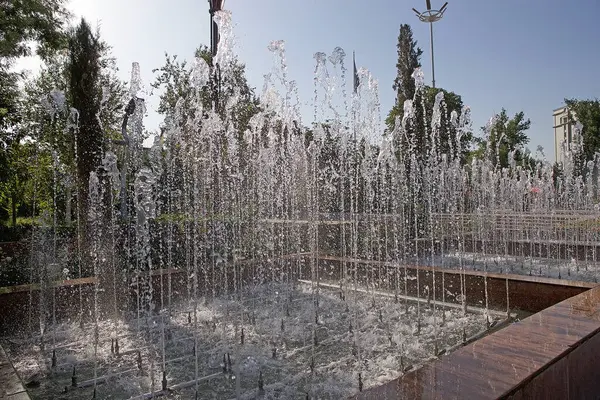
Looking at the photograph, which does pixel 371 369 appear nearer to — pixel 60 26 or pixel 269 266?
pixel 269 266

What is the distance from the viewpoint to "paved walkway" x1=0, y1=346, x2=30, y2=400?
255 centimetres

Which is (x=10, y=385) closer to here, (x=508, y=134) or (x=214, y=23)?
(x=214, y=23)

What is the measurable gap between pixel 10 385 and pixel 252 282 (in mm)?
4996

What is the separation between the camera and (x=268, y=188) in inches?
550

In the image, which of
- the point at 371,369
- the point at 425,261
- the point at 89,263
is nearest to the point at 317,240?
the point at 425,261

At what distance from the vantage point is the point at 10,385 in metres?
2.71

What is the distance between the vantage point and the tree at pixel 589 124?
102ft

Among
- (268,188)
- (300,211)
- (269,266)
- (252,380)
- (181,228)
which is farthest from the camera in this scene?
(300,211)

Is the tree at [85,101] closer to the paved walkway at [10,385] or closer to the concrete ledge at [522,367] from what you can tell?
the paved walkway at [10,385]

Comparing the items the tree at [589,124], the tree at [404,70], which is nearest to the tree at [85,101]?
the tree at [404,70]

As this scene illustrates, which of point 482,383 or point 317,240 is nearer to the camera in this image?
point 482,383

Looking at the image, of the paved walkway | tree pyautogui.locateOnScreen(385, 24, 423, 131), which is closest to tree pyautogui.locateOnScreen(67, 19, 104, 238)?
the paved walkway

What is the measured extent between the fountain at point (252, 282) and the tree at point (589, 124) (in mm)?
18351

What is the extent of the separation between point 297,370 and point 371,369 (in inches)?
23.9
